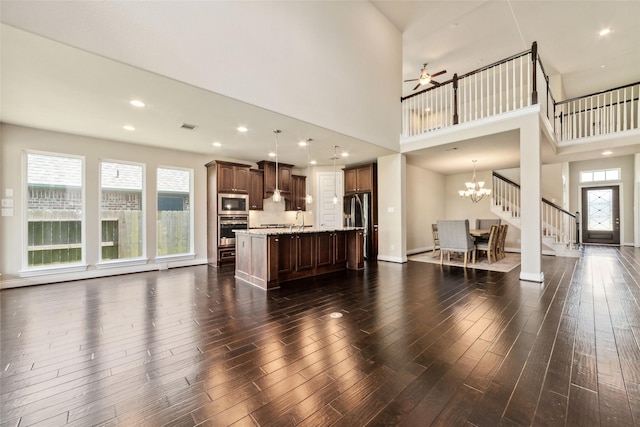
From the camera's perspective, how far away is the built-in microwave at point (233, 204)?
20.5ft

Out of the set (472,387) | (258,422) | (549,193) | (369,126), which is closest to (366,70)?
(369,126)

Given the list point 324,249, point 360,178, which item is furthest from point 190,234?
point 360,178

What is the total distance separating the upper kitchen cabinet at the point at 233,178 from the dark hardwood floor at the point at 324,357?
10.1 feet

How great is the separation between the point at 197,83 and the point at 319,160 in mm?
4476

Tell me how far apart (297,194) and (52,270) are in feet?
18.0

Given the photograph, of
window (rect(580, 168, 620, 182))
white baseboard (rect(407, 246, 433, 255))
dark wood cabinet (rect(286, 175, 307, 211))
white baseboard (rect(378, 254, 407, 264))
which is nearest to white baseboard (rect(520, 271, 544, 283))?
white baseboard (rect(378, 254, 407, 264))

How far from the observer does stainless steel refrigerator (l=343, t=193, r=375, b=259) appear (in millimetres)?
7016

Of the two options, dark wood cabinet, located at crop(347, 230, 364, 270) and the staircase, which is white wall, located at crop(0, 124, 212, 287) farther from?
the staircase

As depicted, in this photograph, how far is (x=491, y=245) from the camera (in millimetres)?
5902

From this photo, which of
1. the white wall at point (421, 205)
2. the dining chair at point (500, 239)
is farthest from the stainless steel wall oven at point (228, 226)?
the dining chair at point (500, 239)

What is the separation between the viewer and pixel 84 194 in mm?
4957

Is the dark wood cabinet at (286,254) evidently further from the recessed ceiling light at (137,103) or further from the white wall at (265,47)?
the recessed ceiling light at (137,103)

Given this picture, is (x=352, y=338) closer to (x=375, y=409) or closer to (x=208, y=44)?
(x=375, y=409)

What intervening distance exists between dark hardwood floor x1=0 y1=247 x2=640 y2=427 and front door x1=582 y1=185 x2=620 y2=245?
781cm
